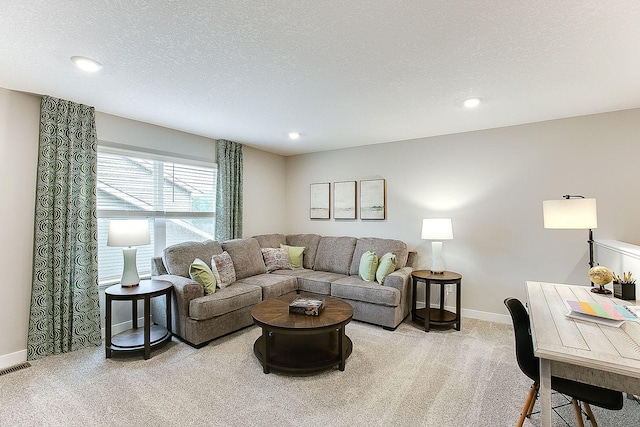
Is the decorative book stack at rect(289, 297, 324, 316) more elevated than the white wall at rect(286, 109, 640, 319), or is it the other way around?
the white wall at rect(286, 109, 640, 319)

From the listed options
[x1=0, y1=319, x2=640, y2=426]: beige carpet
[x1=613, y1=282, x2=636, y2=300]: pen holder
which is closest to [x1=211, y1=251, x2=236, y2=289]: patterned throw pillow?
[x1=0, y1=319, x2=640, y2=426]: beige carpet

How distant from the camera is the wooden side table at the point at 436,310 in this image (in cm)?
345

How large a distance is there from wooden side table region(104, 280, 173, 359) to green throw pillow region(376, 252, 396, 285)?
239cm

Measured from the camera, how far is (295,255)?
188 inches

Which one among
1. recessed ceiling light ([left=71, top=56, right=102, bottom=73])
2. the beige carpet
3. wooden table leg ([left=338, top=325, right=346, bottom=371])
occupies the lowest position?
the beige carpet

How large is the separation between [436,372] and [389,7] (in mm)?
2716

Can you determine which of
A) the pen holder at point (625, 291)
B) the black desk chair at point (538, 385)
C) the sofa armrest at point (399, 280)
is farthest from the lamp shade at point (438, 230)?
the black desk chair at point (538, 385)

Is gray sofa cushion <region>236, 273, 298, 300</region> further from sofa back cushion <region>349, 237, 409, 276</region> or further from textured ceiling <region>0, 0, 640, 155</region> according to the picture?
textured ceiling <region>0, 0, 640, 155</region>

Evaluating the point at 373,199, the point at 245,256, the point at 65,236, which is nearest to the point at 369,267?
the point at 373,199

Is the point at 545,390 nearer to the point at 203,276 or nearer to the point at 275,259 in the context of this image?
the point at 203,276

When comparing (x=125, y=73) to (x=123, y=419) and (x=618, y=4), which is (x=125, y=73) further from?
(x=618, y=4)

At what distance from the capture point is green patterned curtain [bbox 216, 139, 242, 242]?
443 cm

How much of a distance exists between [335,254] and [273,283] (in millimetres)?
1173

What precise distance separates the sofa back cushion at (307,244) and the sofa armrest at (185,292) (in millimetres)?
1966
